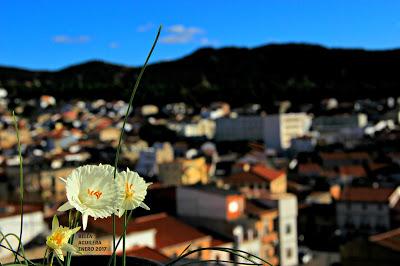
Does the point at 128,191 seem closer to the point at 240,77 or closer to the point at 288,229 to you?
the point at 288,229

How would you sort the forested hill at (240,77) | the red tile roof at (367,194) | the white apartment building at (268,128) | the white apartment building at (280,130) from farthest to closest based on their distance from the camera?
the forested hill at (240,77) < the white apartment building at (268,128) < the white apartment building at (280,130) < the red tile roof at (367,194)

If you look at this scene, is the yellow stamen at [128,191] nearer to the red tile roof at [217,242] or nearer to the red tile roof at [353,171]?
the red tile roof at [217,242]

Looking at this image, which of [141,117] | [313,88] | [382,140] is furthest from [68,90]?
[382,140]

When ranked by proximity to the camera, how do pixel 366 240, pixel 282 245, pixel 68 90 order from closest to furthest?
pixel 366 240 < pixel 282 245 < pixel 68 90

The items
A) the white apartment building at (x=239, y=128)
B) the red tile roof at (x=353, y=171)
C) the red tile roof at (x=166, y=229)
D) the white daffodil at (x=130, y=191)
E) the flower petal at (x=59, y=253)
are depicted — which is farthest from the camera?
the white apartment building at (x=239, y=128)

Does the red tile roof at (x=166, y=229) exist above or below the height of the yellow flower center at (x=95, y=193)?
below

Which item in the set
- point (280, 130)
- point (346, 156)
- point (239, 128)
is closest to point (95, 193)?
point (346, 156)

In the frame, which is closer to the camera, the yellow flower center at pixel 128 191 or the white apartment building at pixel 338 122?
the yellow flower center at pixel 128 191

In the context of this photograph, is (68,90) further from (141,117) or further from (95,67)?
(95,67)

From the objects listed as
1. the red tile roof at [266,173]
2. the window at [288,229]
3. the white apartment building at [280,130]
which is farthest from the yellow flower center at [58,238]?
the white apartment building at [280,130]
